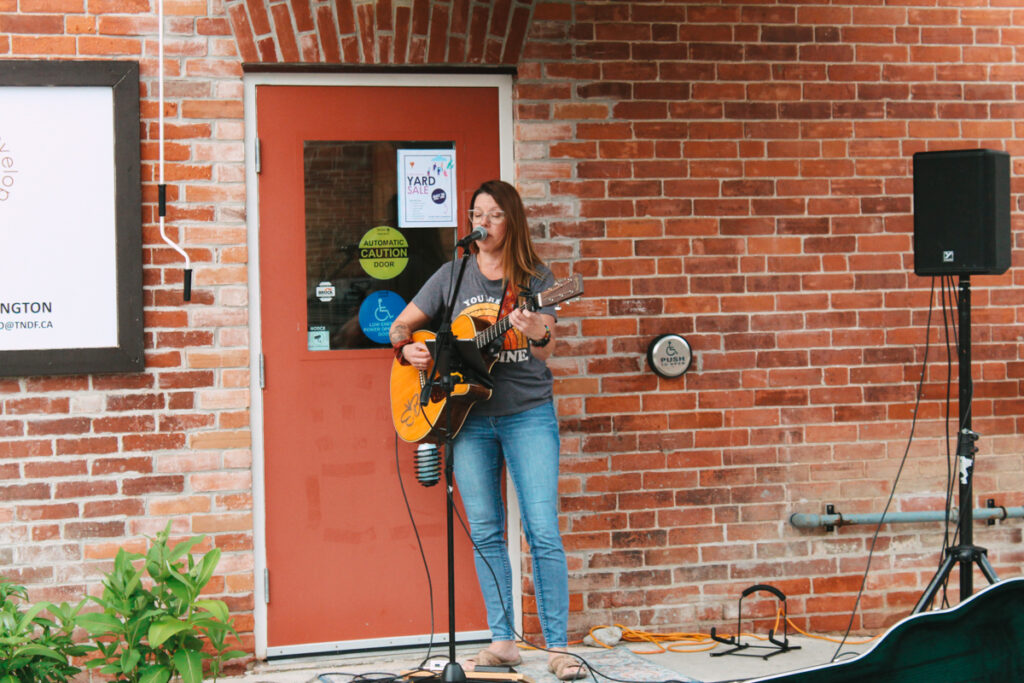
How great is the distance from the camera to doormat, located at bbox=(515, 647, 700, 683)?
11.9 ft

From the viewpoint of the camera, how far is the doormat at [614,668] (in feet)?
11.9

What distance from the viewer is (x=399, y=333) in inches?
147

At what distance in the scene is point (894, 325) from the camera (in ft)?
14.6

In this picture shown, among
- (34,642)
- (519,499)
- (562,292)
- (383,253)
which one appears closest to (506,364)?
(519,499)

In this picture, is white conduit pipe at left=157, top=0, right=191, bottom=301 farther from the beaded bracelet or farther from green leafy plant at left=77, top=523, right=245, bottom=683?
the beaded bracelet

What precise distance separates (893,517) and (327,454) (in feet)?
8.24

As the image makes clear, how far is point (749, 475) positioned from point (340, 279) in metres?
1.97

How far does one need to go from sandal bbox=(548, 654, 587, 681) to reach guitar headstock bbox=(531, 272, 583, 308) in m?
1.36

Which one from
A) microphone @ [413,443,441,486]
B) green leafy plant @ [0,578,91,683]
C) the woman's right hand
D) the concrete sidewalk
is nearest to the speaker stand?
the concrete sidewalk

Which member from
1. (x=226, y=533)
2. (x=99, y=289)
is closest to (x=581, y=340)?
(x=226, y=533)

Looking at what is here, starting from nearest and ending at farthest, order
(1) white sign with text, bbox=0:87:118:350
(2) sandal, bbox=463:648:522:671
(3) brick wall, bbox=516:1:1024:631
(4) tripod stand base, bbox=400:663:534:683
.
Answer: (4) tripod stand base, bbox=400:663:534:683 < (2) sandal, bbox=463:648:522:671 < (1) white sign with text, bbox=0:87:118:350 < (3) brick wall, bbox=516:1:1024:631

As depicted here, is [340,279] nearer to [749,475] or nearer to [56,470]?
[56,470]

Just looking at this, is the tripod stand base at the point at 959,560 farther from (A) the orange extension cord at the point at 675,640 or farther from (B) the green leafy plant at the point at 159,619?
(B) the green leafy plant at the point at 159,619

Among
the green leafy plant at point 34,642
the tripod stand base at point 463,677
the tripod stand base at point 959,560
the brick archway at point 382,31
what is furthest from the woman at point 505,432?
the green leafy plant at point 34,642
